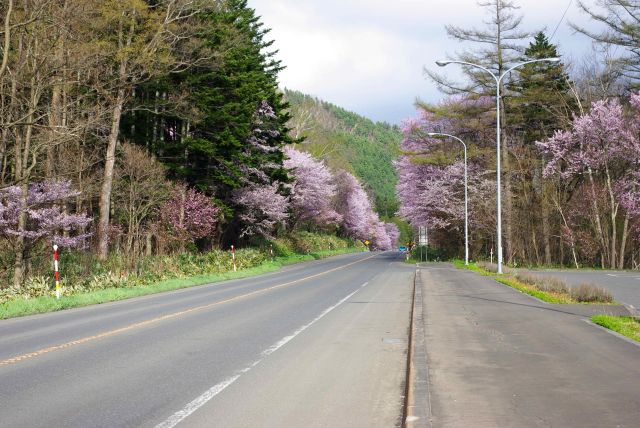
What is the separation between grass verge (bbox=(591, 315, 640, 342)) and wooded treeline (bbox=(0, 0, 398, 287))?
566 inches

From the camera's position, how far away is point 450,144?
50312mm

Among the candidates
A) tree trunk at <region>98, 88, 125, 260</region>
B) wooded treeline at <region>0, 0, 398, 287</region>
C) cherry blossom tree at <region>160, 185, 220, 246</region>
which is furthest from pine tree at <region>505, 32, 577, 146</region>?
tree trunk at <region>98, 88, 125, 260</region>

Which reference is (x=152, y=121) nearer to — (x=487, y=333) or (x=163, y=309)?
(x=163, y=309)

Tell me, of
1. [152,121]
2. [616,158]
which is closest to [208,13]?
[152,121]

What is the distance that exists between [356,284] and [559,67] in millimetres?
26148

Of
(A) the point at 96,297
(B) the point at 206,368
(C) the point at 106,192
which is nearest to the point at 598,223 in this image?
(C) the point at 106,192

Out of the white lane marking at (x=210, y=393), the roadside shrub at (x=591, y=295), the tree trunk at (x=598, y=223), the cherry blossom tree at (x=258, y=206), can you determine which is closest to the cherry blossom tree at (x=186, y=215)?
the cherry blossom tree at (x=258, y=206)

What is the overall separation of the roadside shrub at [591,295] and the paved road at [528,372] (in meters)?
3.52

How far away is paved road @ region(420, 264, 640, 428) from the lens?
5359 millimetres

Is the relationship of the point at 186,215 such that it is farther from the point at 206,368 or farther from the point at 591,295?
the point at 206,368

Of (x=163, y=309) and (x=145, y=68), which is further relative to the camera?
(x=145, y=68)

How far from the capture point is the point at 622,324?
424 inches

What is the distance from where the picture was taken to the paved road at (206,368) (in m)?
5.88

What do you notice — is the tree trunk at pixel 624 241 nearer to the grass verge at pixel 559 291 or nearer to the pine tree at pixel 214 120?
the grass verge at pixel 559 291
